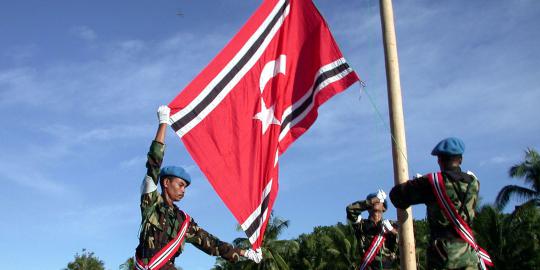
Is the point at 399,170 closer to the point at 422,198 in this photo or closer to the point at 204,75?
the point at 422,198

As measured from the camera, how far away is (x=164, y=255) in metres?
5.69

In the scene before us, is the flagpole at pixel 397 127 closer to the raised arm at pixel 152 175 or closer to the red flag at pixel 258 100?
the red flag at pixel 258 100

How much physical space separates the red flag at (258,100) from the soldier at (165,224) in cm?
62

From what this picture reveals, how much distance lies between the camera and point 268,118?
7.84 meters

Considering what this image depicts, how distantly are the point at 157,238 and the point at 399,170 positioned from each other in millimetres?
2742

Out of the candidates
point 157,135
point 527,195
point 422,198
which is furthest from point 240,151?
point 527,195

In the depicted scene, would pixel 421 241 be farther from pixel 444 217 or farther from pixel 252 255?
pixel 444 217

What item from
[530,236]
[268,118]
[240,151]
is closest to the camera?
[240,151]

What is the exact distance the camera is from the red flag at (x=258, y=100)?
275 inches

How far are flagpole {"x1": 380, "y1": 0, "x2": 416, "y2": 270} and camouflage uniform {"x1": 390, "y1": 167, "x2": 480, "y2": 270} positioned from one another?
3.26 feet

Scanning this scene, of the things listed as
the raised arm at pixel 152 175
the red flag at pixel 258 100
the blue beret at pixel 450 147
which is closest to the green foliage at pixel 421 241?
the red flag at pixel 258 100

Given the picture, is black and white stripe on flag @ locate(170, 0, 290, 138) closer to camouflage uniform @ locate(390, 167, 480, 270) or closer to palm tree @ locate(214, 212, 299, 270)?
camouflage uniform @ locate(390, 167, 480, 270)

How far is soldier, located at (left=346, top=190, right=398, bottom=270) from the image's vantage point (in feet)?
32.9

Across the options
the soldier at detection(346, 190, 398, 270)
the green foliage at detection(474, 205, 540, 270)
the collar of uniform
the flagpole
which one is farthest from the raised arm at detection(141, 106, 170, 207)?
the green foliage at detection(474, 205, 540, 270)
